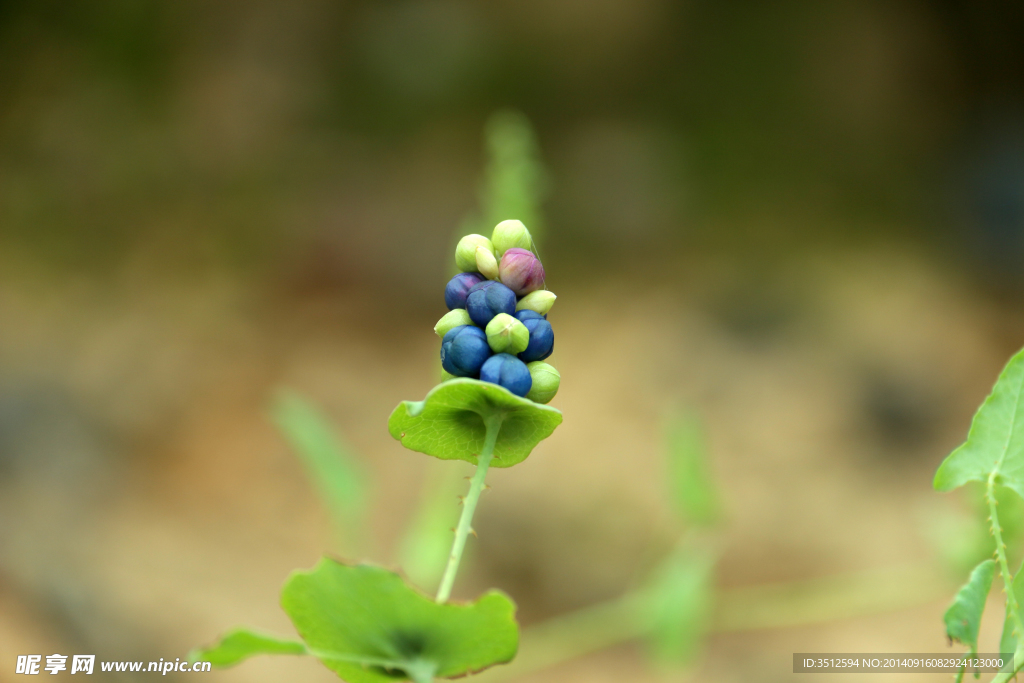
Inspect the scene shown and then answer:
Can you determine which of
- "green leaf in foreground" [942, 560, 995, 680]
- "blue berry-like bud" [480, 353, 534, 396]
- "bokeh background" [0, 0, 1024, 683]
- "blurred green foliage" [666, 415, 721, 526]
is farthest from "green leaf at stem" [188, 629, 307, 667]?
"bokeh background" [0, 0, 1024, 683]

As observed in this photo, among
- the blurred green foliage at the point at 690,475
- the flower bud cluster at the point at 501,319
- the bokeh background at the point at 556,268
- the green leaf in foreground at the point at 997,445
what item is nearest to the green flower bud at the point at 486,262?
the flower bud cluster at the point at 501,319

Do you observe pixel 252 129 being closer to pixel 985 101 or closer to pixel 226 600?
pixel 226 600

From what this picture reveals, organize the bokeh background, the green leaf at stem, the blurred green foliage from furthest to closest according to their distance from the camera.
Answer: the bokeh background < the blurred green foliage < the green leaf at stem

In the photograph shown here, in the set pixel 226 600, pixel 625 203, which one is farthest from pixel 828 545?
pixel 226 600

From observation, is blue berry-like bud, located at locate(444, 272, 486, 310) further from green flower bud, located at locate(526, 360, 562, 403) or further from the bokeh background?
the bokeh background

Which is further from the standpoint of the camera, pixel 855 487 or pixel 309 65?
pixel 309 65

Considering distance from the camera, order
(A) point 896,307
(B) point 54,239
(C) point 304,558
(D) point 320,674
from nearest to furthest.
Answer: (D) point 320,674, (C) point 304,558, (B) point 54,239, (A) point 896,307

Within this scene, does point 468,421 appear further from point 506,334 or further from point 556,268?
point 556,268

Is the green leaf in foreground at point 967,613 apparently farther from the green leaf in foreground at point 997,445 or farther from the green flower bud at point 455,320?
the green flower bud at point 455,320
